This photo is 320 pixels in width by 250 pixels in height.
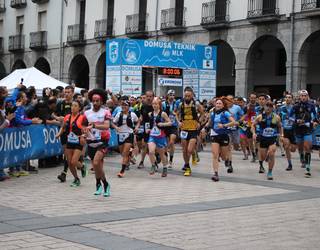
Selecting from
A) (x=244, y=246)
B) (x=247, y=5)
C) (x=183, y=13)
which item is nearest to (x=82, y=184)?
(x=244, y=246)

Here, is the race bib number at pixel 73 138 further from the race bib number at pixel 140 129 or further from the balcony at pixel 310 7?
the balcony at pixel 310 7

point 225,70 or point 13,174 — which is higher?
point 225,70

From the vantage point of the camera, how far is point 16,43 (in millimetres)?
43031

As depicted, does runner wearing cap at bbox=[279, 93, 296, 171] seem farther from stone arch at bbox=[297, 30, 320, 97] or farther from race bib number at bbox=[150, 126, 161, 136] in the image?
stone arch at bbox=[297, 30, 320, 97]

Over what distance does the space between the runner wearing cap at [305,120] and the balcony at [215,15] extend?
15.0m

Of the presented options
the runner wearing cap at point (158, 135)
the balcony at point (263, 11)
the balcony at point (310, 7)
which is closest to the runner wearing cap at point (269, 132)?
the runner wearing cap at point (158, 135)

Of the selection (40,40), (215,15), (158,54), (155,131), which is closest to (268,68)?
(215,15)

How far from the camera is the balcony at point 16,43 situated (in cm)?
4262

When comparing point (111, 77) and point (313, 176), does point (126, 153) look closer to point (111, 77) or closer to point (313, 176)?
point (313, 176)

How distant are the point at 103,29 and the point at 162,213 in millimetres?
28782

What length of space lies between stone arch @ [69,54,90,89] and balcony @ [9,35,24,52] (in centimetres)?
510

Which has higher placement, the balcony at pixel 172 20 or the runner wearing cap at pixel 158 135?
the balcony at pixel 172 20

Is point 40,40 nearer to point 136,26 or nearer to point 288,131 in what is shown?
point 136,26

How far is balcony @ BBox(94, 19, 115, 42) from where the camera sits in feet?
116
